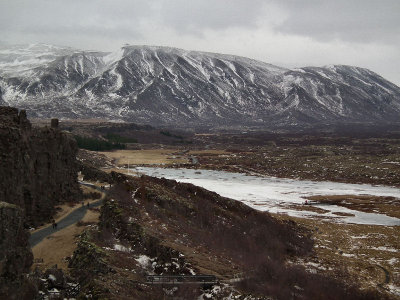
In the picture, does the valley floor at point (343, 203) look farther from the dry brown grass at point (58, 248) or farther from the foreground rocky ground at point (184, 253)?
the dry brown grass at point (58, 248)

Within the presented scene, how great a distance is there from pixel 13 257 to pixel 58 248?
9.03 m

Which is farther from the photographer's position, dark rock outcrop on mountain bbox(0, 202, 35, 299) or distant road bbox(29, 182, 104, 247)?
distant road bbox(29, 182, 104, 247)

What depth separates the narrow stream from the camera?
68.4 m

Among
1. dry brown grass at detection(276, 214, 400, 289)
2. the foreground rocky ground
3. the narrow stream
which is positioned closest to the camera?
the foreground rocky ground

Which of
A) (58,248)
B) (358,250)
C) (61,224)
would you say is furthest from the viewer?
(358,250)

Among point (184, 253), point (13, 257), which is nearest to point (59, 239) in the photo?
point (184, 253)

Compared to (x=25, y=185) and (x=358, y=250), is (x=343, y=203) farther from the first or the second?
(x=25, y=185)

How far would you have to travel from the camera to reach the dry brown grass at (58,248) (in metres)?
23.3

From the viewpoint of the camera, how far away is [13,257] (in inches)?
687

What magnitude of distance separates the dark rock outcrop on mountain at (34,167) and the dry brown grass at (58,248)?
3631 millimetres

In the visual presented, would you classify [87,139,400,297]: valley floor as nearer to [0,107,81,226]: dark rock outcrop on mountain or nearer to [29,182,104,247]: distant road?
[29,182,104,247]: distant road

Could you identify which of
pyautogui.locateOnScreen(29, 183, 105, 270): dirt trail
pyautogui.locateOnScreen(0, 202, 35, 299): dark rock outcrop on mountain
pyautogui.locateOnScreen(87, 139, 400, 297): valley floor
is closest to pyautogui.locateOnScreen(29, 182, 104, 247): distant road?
pyautogui.locateOnScreen(29, 183, 105, 270): dirt trail

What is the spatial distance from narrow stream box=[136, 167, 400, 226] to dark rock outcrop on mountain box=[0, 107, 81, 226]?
133 feet

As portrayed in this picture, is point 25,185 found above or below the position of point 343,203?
above
